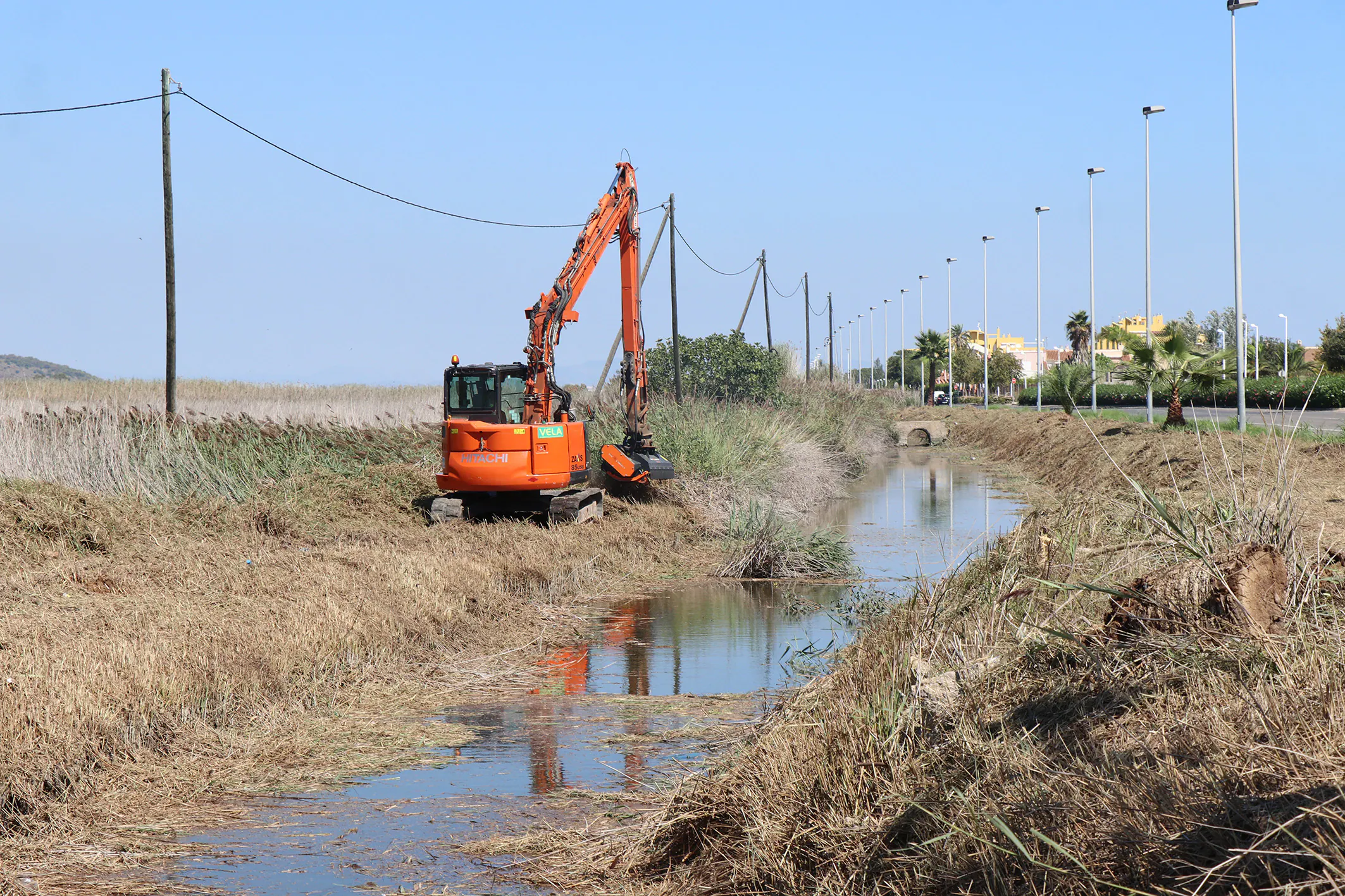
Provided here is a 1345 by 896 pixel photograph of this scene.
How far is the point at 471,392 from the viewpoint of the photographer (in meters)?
20.0

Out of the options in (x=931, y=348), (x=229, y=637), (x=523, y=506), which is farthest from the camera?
(x=931, y=348)

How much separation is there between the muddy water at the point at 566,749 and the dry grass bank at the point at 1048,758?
81 cm

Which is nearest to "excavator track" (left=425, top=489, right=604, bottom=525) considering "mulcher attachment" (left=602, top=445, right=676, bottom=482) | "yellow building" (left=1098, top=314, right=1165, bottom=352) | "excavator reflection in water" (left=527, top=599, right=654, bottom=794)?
"mulcher attachment" (left=602, top=445, right=676, bottom=482)

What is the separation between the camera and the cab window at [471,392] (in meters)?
19.8

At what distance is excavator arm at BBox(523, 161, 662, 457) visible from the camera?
20.4m

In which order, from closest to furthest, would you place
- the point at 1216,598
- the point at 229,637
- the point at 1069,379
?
the point at 1216,598 < the point at 229,637 < the point at 1069,379

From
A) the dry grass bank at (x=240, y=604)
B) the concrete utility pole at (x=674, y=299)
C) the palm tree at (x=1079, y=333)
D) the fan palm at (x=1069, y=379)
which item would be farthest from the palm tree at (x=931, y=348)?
the dry grass bank at (x=240, y=604)

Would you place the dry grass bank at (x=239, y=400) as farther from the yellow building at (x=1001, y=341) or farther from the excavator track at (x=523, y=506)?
the yellow building at (x=1001, y=341)

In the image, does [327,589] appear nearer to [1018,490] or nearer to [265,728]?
[265,728]

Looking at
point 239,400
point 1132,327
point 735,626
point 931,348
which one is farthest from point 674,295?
point 1132,327

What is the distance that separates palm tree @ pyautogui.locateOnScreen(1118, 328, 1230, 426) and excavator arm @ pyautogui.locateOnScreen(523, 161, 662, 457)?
16.1 metres

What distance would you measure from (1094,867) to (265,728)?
→ 19.6 ft

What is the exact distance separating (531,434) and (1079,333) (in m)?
105

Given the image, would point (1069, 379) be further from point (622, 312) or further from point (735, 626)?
point (735, 626)
